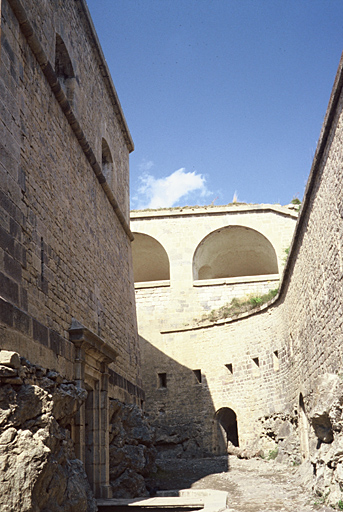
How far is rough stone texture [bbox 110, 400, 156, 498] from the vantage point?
9742mm

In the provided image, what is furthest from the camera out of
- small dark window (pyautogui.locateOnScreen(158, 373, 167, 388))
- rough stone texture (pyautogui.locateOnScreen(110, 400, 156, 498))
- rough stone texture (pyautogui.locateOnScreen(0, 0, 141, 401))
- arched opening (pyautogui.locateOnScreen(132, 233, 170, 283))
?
arched opening (pyautogui.locateOnScreen(132, 233, 170, 283))

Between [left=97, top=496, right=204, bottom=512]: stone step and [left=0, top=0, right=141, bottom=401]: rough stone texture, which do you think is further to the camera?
[left=97, top=496, right=204, bottom=512]: stone step

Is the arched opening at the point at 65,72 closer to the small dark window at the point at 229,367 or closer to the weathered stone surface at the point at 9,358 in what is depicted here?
the weathered stone surface at the point at 9,358

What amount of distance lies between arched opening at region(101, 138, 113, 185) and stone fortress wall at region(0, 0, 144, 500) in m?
0.03

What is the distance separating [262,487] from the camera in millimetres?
10844

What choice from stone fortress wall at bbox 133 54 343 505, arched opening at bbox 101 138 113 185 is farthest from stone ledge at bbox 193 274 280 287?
arched opening at bbox 101 138 113 185

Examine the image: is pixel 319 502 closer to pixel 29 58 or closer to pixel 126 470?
pixel 126 470

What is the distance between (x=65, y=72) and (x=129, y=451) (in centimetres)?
745

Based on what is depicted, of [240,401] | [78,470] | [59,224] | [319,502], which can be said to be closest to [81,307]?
[59,224]

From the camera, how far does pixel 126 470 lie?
32.9ft

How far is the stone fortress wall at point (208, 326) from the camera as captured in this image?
16.2 meters

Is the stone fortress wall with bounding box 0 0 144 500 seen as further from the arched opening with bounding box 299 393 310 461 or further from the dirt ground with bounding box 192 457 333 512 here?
the arched opening with bounding box 299 393 310 461

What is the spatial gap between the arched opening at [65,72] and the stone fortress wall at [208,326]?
8.33 m

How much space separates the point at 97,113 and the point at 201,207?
35.8ft
